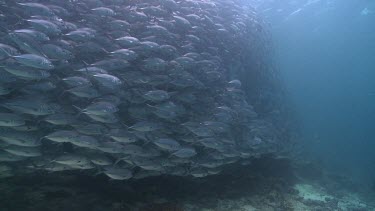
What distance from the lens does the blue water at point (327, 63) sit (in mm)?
33375

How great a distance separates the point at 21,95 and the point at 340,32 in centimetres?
4171

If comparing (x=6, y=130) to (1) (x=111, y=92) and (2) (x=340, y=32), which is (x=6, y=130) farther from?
(2) (x=340, y=32)

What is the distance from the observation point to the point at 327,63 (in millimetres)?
54406

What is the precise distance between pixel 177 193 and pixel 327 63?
51.3 meters

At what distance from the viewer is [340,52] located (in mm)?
48844

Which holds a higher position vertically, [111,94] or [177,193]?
[111,94]

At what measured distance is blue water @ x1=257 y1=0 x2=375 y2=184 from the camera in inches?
1314

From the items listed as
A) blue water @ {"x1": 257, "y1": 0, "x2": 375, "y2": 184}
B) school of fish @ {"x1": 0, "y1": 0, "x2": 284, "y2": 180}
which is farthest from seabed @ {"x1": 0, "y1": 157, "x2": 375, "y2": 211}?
blue water @ {"x1": 257, "y1": 0, "x2": 375, "y2": 184}

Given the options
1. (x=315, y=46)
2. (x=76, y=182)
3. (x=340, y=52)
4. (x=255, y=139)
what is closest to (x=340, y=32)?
(x=315, y=46)

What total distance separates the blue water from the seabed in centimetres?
1000

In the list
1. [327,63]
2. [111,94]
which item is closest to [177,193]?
[111,94]

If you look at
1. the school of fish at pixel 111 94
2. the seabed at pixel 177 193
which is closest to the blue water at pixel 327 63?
the seabed at pixel 177 193

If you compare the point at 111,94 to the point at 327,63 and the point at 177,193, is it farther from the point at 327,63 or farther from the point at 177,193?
the point at 327,63

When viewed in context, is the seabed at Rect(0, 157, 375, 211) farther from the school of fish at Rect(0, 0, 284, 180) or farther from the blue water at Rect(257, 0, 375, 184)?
the blue water at Rect(257, 0, 375, 184)
